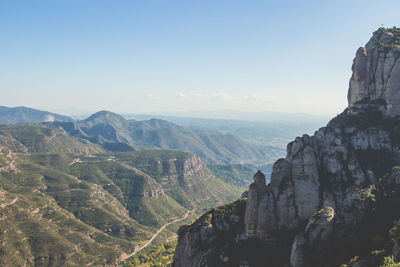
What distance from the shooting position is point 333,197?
7262 centimetres

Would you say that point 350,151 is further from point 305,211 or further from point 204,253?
point 204,253

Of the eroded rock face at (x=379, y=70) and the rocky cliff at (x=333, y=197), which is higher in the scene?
the eroded rock face at (x=379, y=70)

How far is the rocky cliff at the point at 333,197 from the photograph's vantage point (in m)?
57.0

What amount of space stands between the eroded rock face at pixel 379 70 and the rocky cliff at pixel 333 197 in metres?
0.29

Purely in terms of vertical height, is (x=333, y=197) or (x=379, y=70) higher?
(x=379, y=70)

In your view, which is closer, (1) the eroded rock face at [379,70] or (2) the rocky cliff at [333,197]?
(2) the rocky cliff at [333,197]

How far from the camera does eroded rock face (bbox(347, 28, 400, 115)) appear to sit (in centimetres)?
8950

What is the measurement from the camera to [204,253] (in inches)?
3263

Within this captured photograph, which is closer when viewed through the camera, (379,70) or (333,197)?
(333,197)

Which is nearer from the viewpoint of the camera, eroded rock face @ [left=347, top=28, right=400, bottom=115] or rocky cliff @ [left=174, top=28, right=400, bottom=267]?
rocky cliff @ [left=174, top=28, right=400, bottom=267]

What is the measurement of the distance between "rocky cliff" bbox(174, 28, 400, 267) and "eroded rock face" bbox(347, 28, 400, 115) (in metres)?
0.29

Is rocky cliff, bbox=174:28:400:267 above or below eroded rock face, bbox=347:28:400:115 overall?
below

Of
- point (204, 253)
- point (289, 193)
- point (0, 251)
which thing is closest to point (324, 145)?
point (289, 193)

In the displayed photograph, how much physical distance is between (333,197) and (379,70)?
165 feet
